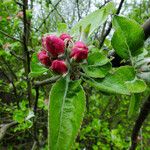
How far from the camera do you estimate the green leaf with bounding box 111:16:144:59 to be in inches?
29.3

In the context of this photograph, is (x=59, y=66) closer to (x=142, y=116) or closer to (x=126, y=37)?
(x=126, y=37)

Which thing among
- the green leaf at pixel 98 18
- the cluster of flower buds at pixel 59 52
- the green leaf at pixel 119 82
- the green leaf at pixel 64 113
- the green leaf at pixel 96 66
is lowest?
the green leaf at pixel 64 113

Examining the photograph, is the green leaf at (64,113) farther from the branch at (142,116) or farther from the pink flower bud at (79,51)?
the branch at (142,116)

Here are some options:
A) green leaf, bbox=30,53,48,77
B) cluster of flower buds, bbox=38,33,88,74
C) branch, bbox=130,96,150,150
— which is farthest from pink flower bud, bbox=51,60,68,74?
branch, bbox=130,96,150,150

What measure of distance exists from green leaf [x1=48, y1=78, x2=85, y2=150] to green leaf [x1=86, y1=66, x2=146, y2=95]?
41mm

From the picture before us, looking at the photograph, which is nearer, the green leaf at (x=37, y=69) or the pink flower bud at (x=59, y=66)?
the pink flower bud at (x=59, y=66)

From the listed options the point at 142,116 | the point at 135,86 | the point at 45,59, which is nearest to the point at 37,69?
the point at 45,59

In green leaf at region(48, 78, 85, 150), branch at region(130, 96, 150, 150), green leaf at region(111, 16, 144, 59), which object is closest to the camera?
green leaf at region(48, 78, 85, 150)

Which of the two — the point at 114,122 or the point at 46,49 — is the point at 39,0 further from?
the point at 46,49

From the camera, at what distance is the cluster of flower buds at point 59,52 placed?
0.66m

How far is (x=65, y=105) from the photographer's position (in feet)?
2.12

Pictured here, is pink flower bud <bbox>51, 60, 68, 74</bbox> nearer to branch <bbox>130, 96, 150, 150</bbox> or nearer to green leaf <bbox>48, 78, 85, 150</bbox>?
green leaf <bbox>48, 78, 85, 150</bbox>

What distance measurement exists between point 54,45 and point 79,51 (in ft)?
0.16

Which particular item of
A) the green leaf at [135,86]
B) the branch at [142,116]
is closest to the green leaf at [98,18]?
the green leaf at [135,86]
